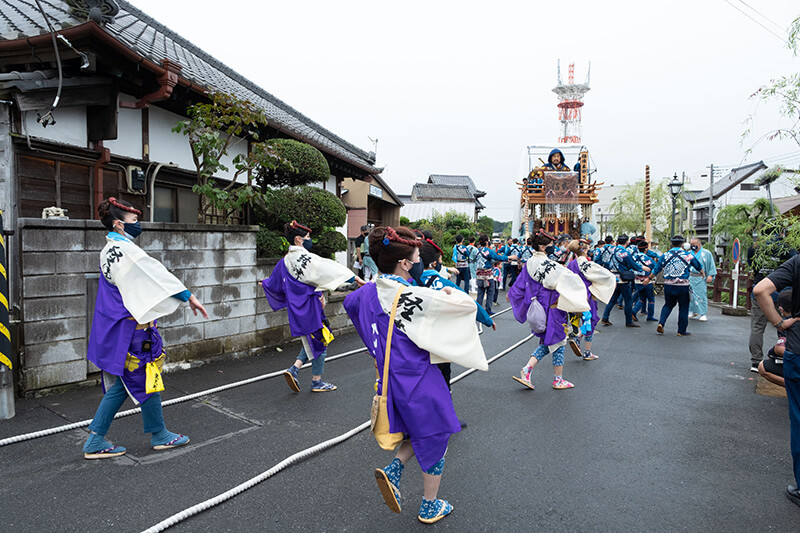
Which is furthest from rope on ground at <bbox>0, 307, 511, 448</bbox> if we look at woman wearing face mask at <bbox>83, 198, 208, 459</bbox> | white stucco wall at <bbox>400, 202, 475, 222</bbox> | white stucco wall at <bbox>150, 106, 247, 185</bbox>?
white stucco wall at <bbox>400, 202, 475, 222</bbox>

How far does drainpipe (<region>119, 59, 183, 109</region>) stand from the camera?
21.5 feet

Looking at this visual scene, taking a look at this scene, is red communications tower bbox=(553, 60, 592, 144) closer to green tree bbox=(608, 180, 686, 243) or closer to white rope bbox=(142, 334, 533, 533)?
green tree bbox=(608, 180, 686, 243)

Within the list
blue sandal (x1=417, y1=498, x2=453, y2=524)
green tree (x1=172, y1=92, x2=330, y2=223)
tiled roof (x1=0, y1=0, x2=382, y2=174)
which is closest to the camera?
blue sandal (x1=417, y1=498, x2=453, y2=524)

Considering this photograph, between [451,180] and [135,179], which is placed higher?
[451,180]

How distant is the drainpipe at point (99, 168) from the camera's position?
6.51 m

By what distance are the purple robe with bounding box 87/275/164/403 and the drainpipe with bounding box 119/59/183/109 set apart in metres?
3.98

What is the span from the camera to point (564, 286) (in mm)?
5656

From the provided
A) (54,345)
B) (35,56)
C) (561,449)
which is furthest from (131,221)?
(561,449)

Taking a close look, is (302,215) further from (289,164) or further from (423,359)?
(423,359)

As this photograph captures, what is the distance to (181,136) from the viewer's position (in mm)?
8031

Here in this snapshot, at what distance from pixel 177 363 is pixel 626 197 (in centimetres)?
3504

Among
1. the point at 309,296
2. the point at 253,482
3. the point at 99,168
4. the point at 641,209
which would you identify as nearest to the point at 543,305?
the point at 309,296

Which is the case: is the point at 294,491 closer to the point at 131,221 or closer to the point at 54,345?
the point at 131,221

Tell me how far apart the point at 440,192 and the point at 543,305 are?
161 ft
